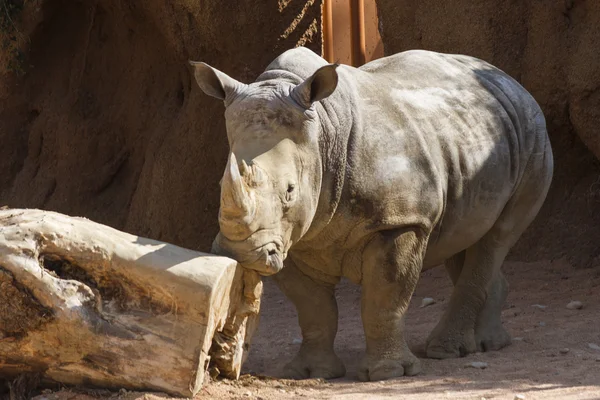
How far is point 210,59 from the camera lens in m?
9.58

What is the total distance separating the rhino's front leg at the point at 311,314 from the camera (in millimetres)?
6340

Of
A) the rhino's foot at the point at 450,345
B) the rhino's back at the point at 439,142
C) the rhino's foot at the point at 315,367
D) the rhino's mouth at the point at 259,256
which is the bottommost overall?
the rhino's foot at the point at 315,367

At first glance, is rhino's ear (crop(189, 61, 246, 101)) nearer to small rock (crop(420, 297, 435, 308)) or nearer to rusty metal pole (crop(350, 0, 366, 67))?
small rock (crop(420, 297, 435, 308))

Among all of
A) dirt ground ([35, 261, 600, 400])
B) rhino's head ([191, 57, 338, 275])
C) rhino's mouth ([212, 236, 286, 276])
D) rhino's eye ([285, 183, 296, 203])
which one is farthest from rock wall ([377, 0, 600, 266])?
rhino's mouth ([212, 236, 286, 276])

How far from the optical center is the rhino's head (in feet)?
16.7

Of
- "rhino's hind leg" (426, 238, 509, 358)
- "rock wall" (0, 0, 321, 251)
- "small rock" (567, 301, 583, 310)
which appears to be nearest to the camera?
"rhino's hind leg" (426, 238, 509, 358)

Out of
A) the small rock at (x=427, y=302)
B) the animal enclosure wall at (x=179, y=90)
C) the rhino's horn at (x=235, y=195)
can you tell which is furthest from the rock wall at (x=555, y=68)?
the rhino's horn at (x=235, y=195)

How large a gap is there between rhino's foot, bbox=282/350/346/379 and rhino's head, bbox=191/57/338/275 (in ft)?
3.40

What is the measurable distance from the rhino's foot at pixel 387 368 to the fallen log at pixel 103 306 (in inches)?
54.4

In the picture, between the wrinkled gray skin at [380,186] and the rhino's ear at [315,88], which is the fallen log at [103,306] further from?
the rhino's ear at [315,88]

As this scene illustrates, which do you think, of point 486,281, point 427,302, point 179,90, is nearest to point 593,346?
point 486,281

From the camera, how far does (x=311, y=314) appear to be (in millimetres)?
6379

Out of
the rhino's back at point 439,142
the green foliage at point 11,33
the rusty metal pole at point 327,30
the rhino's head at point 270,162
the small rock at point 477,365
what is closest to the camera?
the rhino's head at point 270,162

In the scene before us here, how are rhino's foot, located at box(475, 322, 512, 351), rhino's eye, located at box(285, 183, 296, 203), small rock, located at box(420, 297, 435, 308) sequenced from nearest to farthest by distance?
rhino's eye, located at box(285, 183, 296, 203) → rhino's foot, located at box(475, 322, 512, 351) → small rock, located at box(420, 297, 435, 308)
